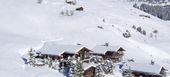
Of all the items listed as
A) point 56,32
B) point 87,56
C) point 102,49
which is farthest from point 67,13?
point 87,56

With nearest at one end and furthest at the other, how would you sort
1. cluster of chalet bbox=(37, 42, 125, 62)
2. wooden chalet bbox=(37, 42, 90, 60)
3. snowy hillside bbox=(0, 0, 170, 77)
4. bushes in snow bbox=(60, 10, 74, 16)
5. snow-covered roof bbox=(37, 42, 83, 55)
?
wooden chalet bbox=(37, 42, 90, 60), cluster of chalet bbox=(37, 42, 125, 62), snow-covered roof bbox=(37, 42, 83, 55), snowy hillside bbox=(0, 0, 170, 77), bushes in snow bbox=(60, 10, 74, 16)

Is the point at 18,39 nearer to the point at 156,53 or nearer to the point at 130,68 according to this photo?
the point at 130,68

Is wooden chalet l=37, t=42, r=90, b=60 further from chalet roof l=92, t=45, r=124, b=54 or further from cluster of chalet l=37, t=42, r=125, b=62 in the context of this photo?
chalet roof l=92, t=45, r=124, b=54

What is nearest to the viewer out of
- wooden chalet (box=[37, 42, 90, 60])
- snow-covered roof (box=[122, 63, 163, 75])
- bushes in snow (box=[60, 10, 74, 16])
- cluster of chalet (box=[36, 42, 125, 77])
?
snow-covered roof (box=[122, 63, 163, 75])

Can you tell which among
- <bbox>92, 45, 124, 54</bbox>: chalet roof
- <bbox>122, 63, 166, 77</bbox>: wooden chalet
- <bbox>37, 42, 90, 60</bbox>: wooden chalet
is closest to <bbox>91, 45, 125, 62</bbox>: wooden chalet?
<bbox>92, 45, 124, 54</bbox>: chalet roof

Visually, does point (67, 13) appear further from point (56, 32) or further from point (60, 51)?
point (60, 51)

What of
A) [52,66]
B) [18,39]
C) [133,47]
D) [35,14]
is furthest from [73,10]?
[52,66]
